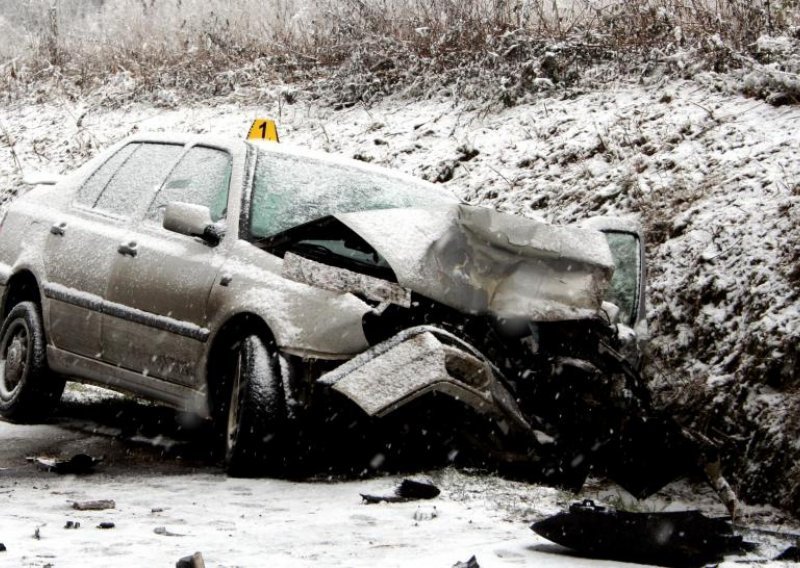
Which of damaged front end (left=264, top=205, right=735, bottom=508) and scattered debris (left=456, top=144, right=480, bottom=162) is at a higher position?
scattered debris (left=456, top=144, right=480, bottom=162)

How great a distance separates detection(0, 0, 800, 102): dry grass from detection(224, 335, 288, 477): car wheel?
5979 mm

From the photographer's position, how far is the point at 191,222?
616cm

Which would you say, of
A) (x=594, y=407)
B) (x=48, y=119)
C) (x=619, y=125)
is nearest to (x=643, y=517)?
(x=594, y=407)

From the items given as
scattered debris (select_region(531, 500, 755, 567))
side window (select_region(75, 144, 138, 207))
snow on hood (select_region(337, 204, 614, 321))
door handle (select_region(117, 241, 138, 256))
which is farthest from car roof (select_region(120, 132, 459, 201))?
scattered debris (select_region(531, 500, 755, 567))

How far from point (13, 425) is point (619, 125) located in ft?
16.9

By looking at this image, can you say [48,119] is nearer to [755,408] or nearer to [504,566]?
[755,408]

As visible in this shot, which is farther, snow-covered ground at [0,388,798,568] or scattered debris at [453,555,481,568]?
snow-covered ground at [0,388,798,568]

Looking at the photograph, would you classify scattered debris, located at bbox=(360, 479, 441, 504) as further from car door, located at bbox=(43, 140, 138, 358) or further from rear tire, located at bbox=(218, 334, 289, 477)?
car door, located at bbox=(43, 140, 138, 358)

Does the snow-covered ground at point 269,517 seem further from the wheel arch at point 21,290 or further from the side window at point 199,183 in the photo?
the side window at point 199,183

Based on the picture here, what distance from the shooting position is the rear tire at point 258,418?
17.9ft

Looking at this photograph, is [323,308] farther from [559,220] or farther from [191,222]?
[559,220]

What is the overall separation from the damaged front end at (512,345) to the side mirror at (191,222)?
75 cm

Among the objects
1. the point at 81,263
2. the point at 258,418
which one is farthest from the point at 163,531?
the point at 81,263

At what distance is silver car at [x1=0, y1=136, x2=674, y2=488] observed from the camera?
16.8 ft
